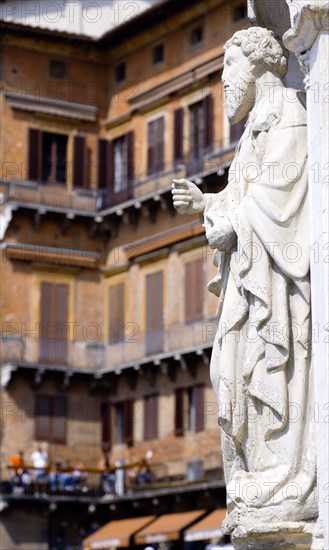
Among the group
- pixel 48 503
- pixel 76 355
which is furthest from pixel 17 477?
pixel 76 355

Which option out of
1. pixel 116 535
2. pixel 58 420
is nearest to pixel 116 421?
pixel 58 420

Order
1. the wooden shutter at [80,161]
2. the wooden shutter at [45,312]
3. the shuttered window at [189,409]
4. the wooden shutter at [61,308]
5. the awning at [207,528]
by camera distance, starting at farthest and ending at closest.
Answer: the wooden shutter at [80,161] → the wooden shutter at [61,308] → the wooden shutter at [45,312] → the shuttered window at [189,409] → the awning at [207,528]

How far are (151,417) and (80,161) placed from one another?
8475mm

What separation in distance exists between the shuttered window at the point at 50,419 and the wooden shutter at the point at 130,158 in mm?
6835

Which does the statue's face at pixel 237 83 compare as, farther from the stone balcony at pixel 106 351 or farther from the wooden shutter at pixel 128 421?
the wooden shutter at pixel 128 421

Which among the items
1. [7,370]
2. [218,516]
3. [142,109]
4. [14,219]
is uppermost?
[142,109]

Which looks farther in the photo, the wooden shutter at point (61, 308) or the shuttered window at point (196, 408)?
the wooden shutter at point (61, 308)

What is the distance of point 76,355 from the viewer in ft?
156

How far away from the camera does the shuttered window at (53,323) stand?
47156 mm

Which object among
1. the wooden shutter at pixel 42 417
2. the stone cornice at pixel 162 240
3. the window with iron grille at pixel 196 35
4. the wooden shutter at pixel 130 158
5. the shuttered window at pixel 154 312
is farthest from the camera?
the wooden shutter at pixel 130 158

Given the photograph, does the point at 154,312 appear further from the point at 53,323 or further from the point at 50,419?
the point at 50,419

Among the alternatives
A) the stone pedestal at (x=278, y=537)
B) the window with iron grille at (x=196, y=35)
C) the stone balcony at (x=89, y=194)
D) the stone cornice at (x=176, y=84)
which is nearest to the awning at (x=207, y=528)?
the stone balcony at (x=89, y=194)

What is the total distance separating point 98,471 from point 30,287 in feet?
19.0

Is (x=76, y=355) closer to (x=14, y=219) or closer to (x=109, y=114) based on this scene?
(x=14, y=219)
